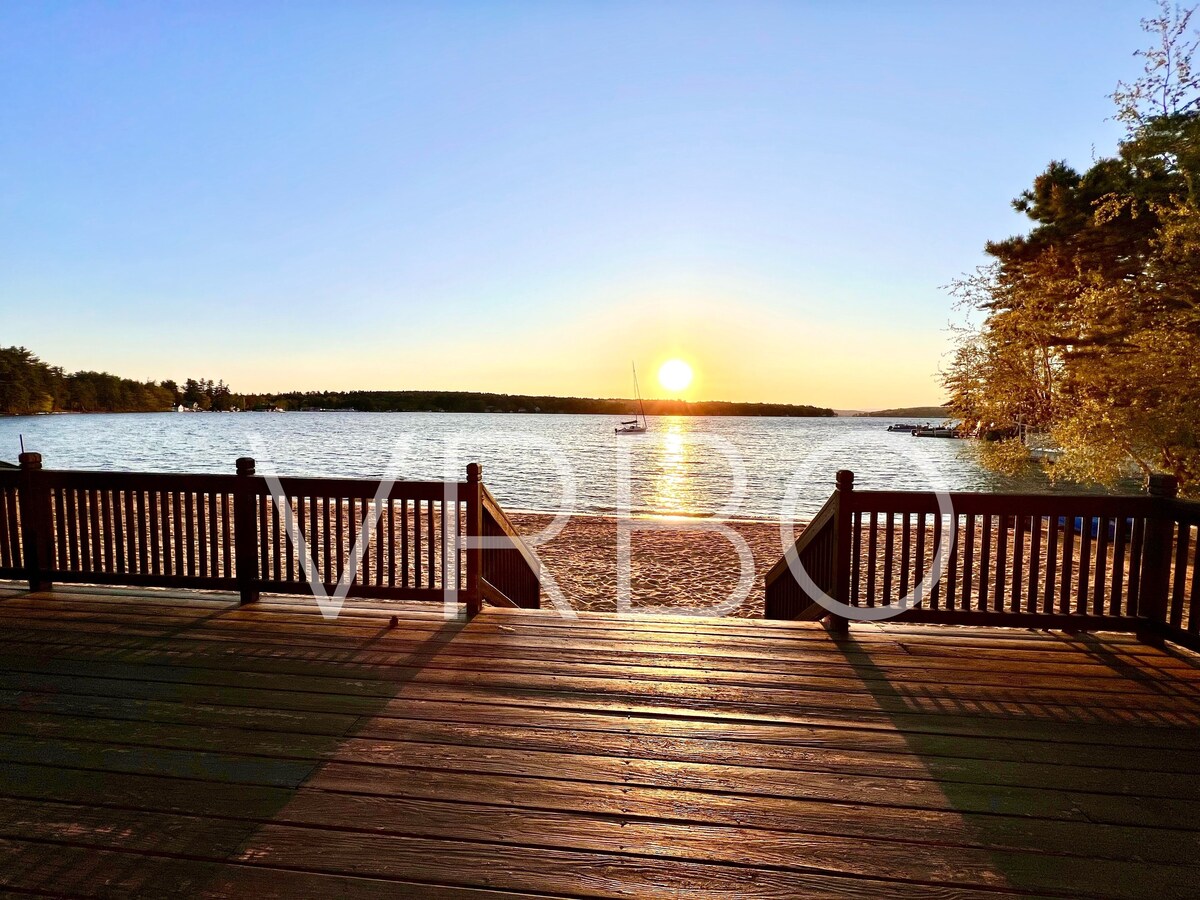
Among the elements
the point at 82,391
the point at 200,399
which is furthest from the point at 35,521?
the point at 200,399

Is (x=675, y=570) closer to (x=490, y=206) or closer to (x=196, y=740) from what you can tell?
(x=196, y=740)

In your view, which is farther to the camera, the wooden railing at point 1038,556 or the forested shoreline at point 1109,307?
the forested shoreline at point 1109,307

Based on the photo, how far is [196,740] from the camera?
2590mm

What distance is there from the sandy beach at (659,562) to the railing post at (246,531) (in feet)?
14.7

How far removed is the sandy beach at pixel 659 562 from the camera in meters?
8.73

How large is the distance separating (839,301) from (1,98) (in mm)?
22130

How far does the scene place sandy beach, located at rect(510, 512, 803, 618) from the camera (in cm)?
873

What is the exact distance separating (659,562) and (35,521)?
9.02 meters

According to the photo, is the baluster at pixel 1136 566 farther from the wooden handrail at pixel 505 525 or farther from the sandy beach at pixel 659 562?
the wooden handrail at pixel 505 525

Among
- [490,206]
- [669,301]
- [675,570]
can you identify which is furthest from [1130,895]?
[669,301]

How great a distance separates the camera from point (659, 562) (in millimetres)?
11281

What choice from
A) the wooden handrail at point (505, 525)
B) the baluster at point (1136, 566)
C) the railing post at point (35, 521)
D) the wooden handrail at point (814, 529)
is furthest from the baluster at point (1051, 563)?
the railing post at point (35, 521)

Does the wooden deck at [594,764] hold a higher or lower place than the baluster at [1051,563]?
lower

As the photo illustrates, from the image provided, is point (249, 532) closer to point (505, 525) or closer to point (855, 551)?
point (505, 525)
